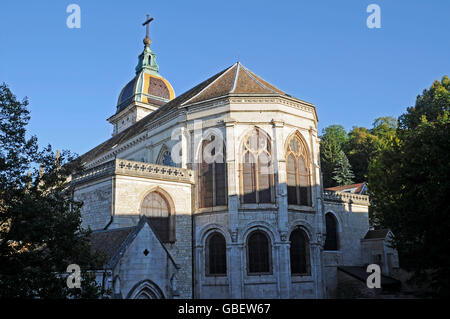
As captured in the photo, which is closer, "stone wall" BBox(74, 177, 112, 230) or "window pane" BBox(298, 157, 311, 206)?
"stone wall" BBox(74, 177, 112, 230)

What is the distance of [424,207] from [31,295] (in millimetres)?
15180

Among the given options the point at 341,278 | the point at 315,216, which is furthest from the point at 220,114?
the point at 341,278

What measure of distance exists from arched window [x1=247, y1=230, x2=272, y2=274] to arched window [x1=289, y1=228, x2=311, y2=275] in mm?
1573

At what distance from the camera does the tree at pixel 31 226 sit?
11.7 m

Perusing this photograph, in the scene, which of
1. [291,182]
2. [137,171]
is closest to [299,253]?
[291,182]

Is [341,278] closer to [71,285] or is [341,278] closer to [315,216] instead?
[315,216]

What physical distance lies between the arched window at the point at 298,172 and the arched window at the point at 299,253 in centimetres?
186

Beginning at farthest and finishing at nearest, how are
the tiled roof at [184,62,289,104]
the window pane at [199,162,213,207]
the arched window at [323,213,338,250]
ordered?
the arched window at [323,213,338,250] → the tiled roof at [184,62,289,104] → the window pane at [199,162,213,207]

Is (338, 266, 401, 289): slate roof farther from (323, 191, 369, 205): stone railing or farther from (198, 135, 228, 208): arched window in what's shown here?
(198, 135, 228, 208): arched window

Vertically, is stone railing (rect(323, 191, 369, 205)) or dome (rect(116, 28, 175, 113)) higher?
dome (rect(116, 28, 175, 113))

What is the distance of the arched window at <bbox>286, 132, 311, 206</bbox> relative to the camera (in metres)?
24.9

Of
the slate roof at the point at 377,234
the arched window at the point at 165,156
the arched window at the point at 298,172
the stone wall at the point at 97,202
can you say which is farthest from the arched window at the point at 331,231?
the stone wall at the point at 97,202

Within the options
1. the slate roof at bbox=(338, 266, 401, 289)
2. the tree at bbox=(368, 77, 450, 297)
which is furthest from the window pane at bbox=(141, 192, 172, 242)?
the slate roof at bbox=(338, 266, 401, 289)

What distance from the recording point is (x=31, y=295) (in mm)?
11547
